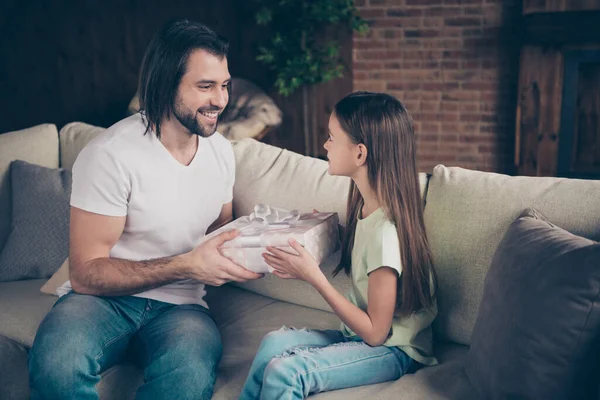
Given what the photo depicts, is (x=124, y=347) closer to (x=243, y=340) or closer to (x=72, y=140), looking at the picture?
(x=243, y=340)

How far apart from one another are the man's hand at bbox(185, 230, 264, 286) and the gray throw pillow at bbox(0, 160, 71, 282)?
0.78 metres

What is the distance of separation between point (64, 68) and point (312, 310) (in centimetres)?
293

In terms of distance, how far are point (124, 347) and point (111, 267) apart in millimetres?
210

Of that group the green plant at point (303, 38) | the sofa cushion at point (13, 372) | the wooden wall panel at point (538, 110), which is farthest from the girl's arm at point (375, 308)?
the green plant at point (303, 38)

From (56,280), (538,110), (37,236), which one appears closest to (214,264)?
(56,280)

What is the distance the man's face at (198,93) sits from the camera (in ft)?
5.91

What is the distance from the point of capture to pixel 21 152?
2.43 metres

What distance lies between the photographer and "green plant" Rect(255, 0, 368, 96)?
15.2 ft

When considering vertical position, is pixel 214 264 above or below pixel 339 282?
above

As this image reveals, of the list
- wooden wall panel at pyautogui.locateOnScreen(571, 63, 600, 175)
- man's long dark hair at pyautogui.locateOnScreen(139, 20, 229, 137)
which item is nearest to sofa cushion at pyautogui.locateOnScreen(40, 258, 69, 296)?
man's long dark hair at pyautogui.locateOnScreen(139, 20, 229, 137)

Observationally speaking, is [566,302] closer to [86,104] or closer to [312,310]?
[312,310]

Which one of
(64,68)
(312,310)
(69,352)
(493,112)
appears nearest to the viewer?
(69,352)

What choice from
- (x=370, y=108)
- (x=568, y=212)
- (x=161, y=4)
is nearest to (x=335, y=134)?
(x=370, y=108)

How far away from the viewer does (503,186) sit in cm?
168
